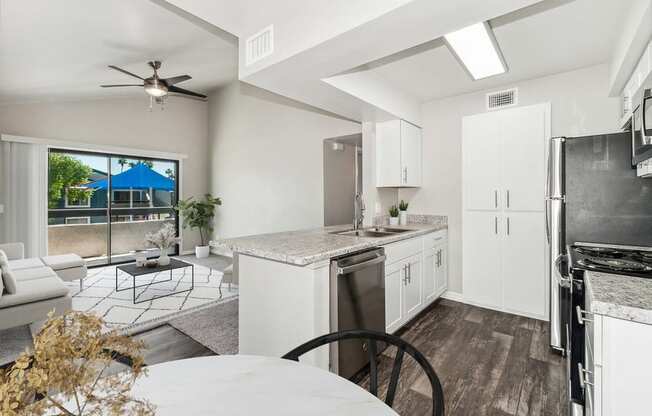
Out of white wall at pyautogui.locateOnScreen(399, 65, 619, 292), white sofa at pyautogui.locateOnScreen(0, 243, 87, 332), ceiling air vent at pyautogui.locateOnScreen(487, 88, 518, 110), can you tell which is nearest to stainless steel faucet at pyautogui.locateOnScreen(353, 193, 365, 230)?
white wall at pyautogui.locateOnScreen(399, 65, 619, 292)

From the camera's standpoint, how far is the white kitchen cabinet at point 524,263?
120 inches

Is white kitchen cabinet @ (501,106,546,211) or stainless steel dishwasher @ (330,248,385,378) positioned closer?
stainless steel dishwasher @ (330,248,385,378)

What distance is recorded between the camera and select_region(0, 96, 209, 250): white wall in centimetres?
486

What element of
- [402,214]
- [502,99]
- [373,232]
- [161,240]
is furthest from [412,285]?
[161,240]

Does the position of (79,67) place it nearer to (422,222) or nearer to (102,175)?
(102,175)

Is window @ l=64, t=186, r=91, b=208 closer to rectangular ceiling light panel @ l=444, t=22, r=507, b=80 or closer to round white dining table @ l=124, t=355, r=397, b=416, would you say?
round white dining table @ l=124, t=355, r=397, b=416

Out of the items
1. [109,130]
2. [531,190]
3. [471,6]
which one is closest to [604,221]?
[531,190]

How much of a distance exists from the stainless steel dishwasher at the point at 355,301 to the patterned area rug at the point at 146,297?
2.11 meters

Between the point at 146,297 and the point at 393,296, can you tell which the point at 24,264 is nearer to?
the point at 146,297

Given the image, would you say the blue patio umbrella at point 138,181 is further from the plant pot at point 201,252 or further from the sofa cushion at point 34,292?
the sofa cushion at point 34,292

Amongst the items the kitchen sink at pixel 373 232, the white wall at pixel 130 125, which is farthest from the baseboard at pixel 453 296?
the white wall at pixel 130 125

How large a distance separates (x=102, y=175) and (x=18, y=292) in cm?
363

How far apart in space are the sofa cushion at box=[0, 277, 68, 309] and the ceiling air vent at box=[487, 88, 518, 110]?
15.7 ft

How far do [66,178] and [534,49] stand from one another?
6.99 metres
